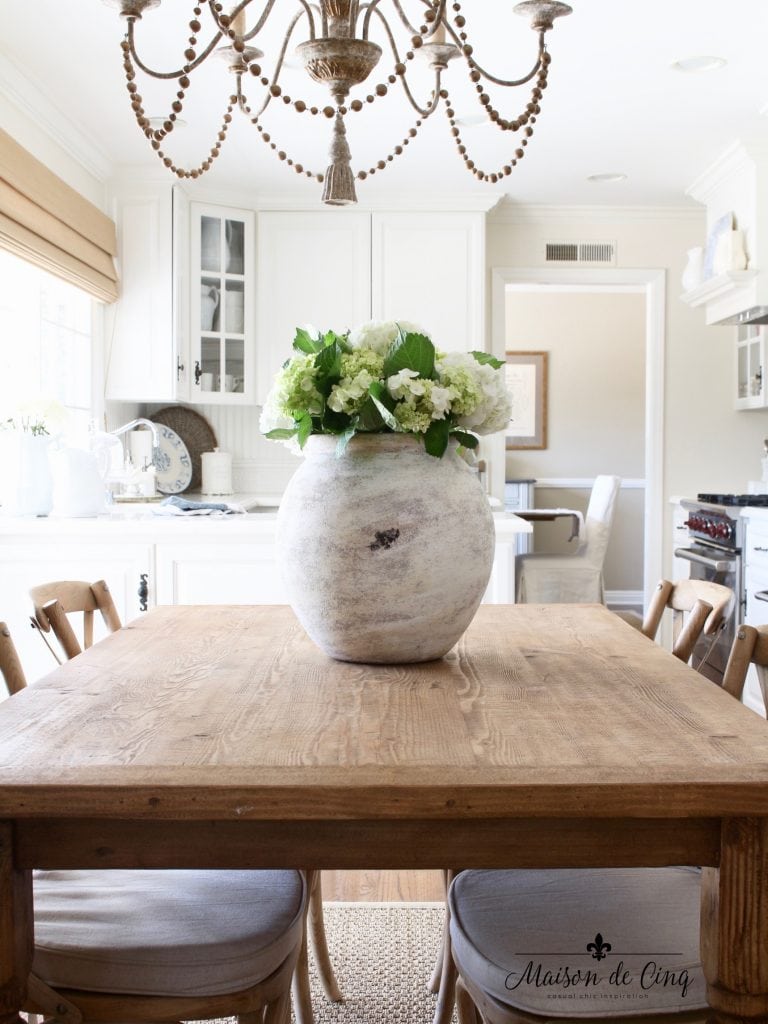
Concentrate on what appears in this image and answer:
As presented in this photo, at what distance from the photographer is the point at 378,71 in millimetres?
3416

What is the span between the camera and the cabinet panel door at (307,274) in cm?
489

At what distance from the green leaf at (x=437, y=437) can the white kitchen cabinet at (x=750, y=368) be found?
12.6ft

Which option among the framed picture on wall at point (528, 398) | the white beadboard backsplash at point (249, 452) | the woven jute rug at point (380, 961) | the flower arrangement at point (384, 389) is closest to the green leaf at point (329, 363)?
the flower arrangement at point (384, 389)

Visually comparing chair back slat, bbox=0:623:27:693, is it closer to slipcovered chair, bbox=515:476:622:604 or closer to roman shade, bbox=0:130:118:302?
roman shade, bbox=0:130:118:302

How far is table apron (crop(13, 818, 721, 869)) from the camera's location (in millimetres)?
989

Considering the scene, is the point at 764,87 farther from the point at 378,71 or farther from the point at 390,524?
the point at 390,524

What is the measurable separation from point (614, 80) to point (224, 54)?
6.62 feet

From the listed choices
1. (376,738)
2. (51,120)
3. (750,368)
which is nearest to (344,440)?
(376,738)

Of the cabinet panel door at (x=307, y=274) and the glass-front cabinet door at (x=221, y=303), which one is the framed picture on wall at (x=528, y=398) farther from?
the glass-front cabinet door at (x=221, y=303)

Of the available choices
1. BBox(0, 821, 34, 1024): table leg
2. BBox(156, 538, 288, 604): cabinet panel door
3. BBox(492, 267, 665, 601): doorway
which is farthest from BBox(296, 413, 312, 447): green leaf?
BBox(492, 267, 665, 601): doorway

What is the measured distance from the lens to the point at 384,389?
141 cm

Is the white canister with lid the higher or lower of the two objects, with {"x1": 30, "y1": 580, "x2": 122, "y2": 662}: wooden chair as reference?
higher

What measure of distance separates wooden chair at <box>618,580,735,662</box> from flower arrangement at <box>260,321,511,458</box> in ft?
1.84

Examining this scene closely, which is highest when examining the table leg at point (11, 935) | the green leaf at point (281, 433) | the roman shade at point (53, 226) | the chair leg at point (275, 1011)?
the roman shade at point (53, 226)
